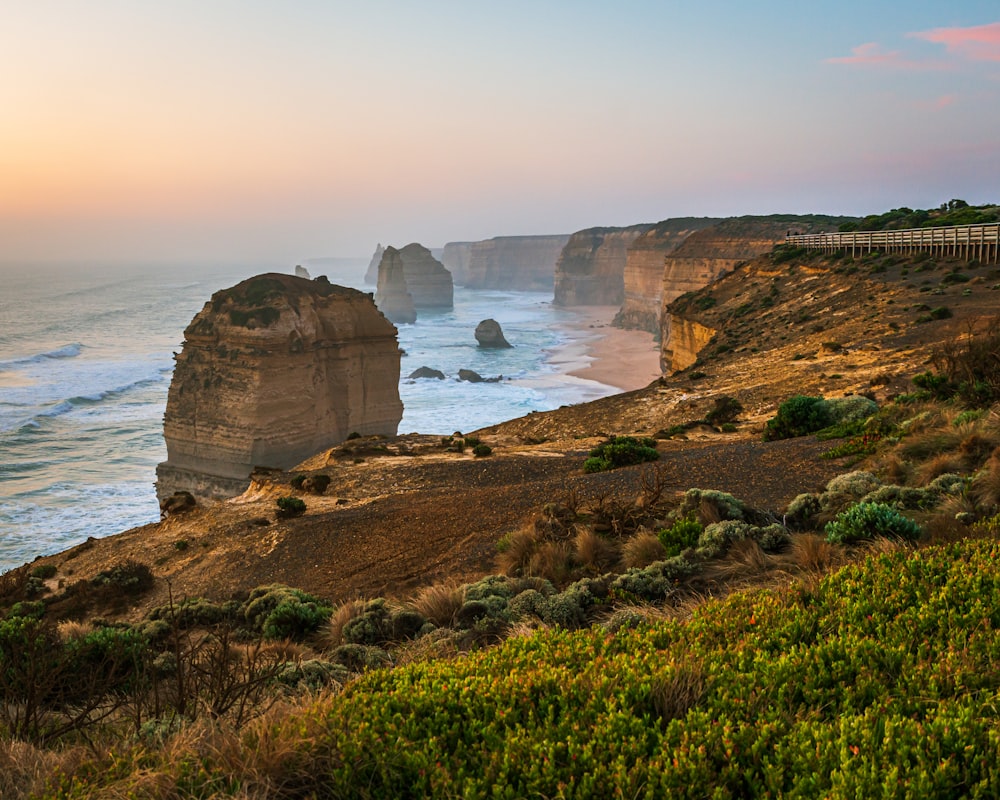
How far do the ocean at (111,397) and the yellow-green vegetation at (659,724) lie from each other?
32683 mm

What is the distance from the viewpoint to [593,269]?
153750mm

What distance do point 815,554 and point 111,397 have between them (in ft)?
228

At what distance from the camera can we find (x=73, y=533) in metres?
35.5

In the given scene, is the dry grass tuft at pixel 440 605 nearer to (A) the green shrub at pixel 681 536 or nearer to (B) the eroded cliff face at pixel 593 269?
(A) the green shrub at pixel 681 536

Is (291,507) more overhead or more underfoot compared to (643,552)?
more underfoot

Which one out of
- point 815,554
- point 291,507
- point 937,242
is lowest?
point 291,507

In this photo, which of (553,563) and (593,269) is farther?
(593,269)

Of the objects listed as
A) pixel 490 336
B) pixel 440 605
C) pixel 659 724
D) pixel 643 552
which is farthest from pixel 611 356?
pixel 659 724

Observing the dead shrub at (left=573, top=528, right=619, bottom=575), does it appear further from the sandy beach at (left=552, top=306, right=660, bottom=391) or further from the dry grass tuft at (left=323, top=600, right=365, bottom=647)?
the sandy beach at (left=552, top=306, right=660, bottom=391)

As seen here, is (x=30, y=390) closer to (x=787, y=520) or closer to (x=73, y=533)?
(x=73, y=533)

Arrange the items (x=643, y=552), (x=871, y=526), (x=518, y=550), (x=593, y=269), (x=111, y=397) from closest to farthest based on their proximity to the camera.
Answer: (x=871, y=526), (x=643, y=552), (x=518, y=550), (x=111, y=397), (x=593, y=269)

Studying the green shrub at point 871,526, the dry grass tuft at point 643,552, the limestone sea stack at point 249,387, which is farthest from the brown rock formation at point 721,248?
the green shrub at point 871,526

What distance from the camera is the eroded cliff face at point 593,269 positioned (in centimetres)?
15025

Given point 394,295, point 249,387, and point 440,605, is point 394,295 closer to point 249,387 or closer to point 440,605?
point 249,387
